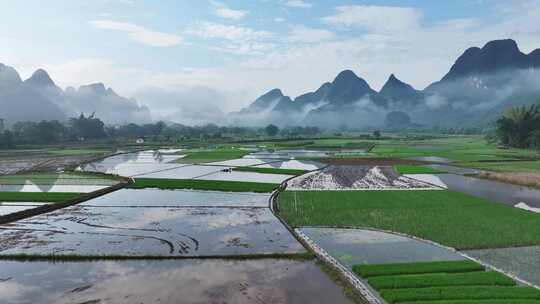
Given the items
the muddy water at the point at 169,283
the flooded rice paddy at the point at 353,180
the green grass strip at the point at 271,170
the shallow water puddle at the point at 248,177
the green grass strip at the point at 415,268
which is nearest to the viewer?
the muddy water at the point at 169,283

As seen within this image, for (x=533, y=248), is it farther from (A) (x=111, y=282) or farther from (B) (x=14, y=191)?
(B) (x=14, y=191)

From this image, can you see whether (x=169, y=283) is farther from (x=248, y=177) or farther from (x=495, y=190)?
(x=495, y=190)

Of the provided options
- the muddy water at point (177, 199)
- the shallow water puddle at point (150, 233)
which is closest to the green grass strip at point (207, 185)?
the muddy water at point (177, 199)

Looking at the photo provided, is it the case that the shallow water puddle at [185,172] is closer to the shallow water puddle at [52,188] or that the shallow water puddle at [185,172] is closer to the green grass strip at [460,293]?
the shallow water puddle at [52,188]

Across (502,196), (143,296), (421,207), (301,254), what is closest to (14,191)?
(143,296)

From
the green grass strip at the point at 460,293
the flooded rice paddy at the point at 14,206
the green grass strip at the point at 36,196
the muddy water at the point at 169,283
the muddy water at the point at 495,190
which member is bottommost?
the muddy water at the point at 495,190

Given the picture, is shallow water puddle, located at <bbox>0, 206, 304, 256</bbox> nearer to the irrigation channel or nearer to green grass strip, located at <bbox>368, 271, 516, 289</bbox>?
the irrigation channel

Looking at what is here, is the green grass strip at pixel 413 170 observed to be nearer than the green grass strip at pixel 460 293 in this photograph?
No
